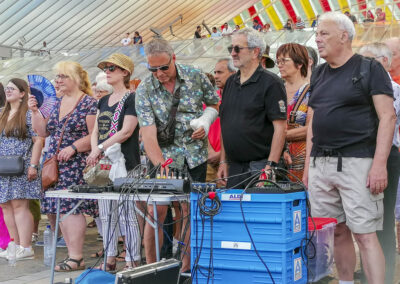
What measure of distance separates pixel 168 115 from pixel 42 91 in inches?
73.1

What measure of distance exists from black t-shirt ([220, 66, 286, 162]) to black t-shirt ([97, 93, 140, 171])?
49.5 inches

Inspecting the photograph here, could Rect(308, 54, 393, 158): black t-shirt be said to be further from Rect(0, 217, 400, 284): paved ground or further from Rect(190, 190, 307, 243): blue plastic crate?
Rect(0, 217, 400, 284): paved ground

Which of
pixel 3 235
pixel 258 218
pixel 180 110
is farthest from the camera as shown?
pixel 3 235

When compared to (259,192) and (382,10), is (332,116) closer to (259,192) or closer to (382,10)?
(259,192)

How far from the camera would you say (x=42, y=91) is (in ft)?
18.2

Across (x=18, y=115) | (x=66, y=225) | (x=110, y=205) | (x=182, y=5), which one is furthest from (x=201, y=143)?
(x=182, y=5)

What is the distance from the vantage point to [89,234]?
7.42 metres

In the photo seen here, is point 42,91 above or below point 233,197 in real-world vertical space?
above

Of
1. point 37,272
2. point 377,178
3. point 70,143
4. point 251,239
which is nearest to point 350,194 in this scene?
point 377,178

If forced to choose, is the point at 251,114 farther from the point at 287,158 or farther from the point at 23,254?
the point at 23,254

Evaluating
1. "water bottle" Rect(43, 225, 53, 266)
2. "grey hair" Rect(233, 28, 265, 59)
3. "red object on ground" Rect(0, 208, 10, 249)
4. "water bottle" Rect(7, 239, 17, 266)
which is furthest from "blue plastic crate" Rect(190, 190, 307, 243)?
"red object on ground" Rect(0, 208, 10, 249)

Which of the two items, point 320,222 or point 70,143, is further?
point 70,143

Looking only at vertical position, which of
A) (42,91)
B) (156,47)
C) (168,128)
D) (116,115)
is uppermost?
(156,47)

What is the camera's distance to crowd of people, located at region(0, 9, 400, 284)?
341 cm
